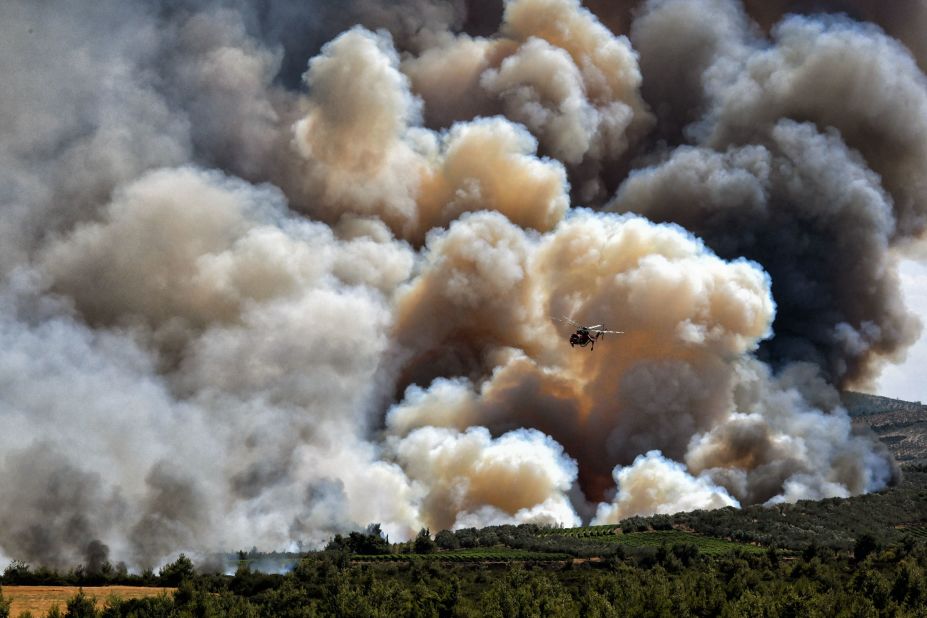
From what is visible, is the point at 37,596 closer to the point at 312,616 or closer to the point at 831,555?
the point at 312,616

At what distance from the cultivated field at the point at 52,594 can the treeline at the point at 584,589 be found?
260 centimetres

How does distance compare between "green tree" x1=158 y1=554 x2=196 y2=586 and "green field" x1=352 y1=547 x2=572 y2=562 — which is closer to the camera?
"green tree" x1=158 y1=554 x2=196 y2=586

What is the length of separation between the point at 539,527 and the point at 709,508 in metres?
15.6

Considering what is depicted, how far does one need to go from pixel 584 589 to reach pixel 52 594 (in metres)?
30.2

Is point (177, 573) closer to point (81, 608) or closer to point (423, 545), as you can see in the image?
point (81, 608)

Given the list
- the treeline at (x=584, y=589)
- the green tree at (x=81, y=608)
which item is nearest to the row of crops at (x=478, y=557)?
the treeline at (x=584, y=589)

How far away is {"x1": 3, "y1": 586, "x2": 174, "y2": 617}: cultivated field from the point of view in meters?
59.2

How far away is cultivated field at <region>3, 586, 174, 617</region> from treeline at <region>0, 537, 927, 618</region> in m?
2.60

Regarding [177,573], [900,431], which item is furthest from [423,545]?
[900,431]

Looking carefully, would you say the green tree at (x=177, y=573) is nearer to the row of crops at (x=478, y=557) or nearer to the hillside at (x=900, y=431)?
the row of crops at (x=478, y=557)

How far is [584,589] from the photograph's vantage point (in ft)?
217

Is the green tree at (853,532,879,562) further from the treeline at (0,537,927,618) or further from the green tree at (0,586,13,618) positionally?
the green tree at (0,586,13,618)

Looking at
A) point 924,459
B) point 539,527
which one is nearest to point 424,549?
point 539,527

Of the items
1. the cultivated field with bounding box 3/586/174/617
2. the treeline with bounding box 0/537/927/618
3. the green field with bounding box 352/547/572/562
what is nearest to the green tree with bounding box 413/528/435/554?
the green field with bounding box 352/547/572/562
